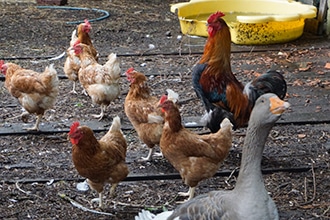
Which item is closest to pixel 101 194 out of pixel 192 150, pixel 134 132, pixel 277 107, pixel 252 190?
pixel 192 150

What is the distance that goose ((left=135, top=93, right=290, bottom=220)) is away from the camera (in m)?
3.08

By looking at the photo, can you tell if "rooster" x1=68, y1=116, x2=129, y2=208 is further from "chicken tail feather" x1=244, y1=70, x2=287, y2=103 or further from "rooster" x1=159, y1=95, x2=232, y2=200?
"chicken tail feather" x1=244, y1=70, x2=287, y2=103

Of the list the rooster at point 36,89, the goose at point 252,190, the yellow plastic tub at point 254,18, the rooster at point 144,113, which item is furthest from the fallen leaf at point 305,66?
Answer: the goose at point 252,190

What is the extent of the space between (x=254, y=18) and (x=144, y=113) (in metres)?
3.77

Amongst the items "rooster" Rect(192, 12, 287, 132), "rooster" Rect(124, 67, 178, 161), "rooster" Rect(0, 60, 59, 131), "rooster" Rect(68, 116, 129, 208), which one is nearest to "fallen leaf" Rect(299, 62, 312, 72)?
"rooster" Rect(192, 12, 287, 132)

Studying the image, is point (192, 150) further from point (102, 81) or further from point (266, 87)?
point (102, 81)

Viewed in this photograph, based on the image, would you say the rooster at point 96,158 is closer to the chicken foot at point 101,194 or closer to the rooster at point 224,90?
the chicken foot at point 101,194

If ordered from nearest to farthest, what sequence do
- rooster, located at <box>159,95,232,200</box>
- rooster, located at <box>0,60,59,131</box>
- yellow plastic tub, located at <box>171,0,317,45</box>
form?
rooster, located at <box>159,95,232,200</box>
rooster, located at <box>0,60,59,131</box>
yellow plastic tub, located at <box>171,0,317,45</box>

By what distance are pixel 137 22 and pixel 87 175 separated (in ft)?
20.2

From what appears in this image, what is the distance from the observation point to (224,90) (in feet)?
16.7

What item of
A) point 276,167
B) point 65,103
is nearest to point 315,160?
point 276,167

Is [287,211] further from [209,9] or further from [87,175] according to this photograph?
[209,9]

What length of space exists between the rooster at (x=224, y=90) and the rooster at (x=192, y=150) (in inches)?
25.9

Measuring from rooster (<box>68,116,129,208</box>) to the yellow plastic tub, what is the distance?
14.5ft
